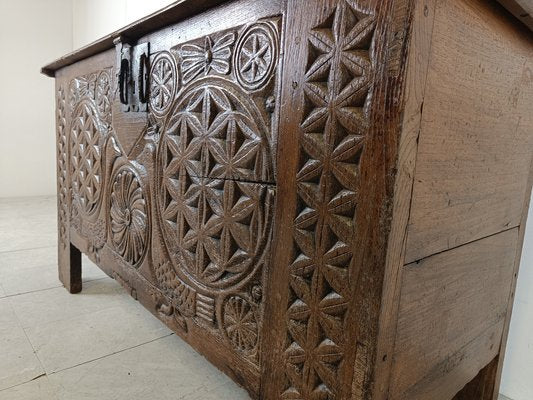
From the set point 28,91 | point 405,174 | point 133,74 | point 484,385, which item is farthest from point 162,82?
point 28,91

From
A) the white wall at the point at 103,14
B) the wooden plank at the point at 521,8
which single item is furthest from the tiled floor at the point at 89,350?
the white wall at the point at 103,14

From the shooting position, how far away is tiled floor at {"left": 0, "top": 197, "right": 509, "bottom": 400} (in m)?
0.98

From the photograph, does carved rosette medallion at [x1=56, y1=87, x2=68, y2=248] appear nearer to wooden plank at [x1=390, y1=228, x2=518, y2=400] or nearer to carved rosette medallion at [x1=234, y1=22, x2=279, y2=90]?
carved rosette medallion at [x1=234, y1=22, x2=279, y2=90]

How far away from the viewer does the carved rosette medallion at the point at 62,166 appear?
1.52 meters

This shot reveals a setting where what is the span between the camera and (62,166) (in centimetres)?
157

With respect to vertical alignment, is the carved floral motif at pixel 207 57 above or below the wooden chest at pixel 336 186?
above

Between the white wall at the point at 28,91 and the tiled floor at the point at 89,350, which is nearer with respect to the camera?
the tiled floor at the point at 89,350

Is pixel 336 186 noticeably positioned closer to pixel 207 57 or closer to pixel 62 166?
pixel 207 57

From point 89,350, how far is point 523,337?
4.14ft

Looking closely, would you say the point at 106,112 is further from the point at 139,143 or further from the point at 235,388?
the point at 235,388

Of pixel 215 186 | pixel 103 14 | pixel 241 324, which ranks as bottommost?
pixel 241 324

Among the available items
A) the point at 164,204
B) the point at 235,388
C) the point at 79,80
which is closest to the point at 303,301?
the point at 164,204

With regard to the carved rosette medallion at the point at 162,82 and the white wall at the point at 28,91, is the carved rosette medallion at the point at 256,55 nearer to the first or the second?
the carved rosette medallion at the point at 162,82

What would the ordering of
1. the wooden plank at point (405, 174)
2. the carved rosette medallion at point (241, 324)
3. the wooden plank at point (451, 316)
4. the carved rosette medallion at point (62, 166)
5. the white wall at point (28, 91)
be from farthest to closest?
the white wall at point (28, 91)
the carved rosette medallion at point (62, 166)
the carved rosette medallion at point (241, 324)
the wooden plank at point (451, 316)
the wooden plank at point (405, 174)
